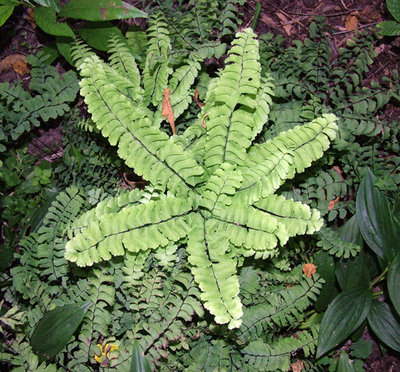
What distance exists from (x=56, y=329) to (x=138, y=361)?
606 millimetres

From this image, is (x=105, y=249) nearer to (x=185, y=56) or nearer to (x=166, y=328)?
(x=166, y=328)

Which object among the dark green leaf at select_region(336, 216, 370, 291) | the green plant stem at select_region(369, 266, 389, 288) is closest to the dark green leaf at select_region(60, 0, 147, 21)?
the dark green leaf at select_region(336, 216, 370, 291)

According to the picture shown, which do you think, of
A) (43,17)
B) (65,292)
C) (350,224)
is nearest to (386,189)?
(350,224)

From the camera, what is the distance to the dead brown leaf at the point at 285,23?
392cm

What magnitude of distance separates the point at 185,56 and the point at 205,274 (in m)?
1.66

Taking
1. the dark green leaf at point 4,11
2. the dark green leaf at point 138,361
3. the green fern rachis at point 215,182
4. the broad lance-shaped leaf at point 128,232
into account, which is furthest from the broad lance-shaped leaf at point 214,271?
the dark green leaf at point 4,11

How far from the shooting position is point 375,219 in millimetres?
2998

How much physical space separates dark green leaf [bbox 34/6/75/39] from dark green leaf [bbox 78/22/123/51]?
1.08ft

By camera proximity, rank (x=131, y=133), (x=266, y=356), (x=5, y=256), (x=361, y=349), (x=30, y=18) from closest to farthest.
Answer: (x=131, y=133) < (x=266, y=356) < (x=5, y=256) < (x=361, y=349) < (x=30, y=18)

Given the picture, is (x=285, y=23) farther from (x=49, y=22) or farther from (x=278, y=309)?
(x=278, y=309)

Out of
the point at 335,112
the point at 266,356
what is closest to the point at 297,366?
the point at 266,356

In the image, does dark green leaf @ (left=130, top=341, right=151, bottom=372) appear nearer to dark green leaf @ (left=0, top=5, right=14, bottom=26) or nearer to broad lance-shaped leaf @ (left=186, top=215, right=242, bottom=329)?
broad lance-shaped leaf @ (left=186, top=215, right=242, bottom=329)

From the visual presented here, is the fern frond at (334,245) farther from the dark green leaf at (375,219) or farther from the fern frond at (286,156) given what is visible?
the fern frond at (286,156)

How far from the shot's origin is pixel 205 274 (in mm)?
2291
